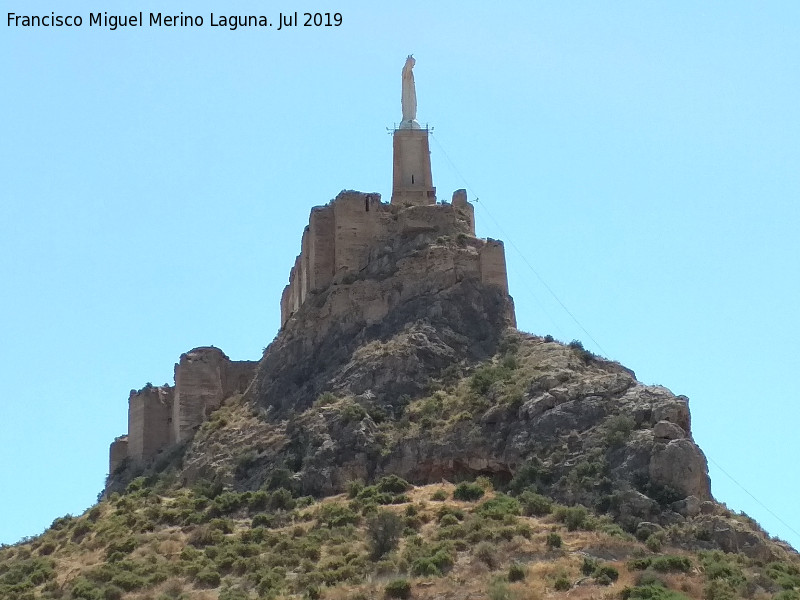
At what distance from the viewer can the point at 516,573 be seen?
1797 inches

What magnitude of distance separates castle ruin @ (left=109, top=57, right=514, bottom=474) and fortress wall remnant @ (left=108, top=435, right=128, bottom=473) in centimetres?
4

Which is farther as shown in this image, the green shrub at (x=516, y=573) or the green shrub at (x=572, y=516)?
the green shrub at (x=572, y=516)

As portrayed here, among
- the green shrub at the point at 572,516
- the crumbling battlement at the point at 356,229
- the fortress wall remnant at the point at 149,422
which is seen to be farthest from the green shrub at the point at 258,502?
the crumbling battlement at the point at 356,229

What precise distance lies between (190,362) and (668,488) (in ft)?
64.8

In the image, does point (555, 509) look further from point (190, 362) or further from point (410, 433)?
point (190, 362)

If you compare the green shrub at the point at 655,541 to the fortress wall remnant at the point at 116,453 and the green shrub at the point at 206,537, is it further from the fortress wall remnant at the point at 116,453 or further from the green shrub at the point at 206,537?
the fortress wall remnant at the point at 116,453

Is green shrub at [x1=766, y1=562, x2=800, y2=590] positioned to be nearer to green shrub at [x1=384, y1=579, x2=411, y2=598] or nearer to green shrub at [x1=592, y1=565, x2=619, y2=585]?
green shrub at [x1=592, y1=565, x2=619, y2=585]

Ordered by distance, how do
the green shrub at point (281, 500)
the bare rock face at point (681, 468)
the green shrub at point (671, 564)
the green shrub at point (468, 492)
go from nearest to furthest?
the green shrub at point (671, 564) → the bare rock face at point (681, 468) → the green shrub at point (468, 492) → the green shrub at point (281, 500)

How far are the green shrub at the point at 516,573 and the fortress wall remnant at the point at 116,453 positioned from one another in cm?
2240

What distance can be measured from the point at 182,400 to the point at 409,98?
15130 millimetres

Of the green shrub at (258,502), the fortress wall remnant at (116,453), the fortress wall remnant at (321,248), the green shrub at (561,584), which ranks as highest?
the fortress wall remnant at (321,248)

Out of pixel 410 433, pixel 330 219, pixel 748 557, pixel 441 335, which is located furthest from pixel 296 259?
pixel 748 557

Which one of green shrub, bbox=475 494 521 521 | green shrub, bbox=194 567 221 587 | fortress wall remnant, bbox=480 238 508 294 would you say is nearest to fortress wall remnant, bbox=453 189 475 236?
fortress wall remnant, bbox=480 238 508 294

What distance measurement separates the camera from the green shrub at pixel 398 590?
148 feet
